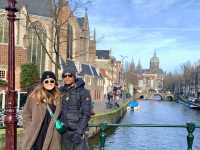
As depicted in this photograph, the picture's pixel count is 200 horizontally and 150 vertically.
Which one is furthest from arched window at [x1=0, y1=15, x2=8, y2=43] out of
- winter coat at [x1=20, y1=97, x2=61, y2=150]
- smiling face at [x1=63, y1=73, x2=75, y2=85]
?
winter coat at [x1=20, y1=97, x2=61, y2=150]

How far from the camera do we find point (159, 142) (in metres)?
24.1

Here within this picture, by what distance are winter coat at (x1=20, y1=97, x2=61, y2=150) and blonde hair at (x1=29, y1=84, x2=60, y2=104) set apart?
0.16 feet

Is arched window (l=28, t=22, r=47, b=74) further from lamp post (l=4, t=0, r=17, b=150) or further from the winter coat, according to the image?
the winter coat

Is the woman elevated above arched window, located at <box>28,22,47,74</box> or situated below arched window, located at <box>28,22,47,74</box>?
below

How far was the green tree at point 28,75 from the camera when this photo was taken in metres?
39.0

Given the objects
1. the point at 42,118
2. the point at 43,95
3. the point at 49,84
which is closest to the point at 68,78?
the point at 49,84

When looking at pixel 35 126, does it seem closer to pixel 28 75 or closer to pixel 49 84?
pixel 49 84

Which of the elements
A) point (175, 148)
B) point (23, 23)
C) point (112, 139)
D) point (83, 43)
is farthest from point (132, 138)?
point (83, 43)

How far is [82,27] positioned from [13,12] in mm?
54997

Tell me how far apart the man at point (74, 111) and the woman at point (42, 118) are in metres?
0.25

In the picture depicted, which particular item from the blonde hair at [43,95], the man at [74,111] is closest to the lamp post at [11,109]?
the blonde hair at [43,95]

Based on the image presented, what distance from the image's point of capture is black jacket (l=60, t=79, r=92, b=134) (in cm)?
580

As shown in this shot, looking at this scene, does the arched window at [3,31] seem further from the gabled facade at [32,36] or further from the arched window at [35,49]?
the arched window at [35,49]

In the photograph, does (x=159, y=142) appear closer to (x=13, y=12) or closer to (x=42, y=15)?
(x=13, y=12)
